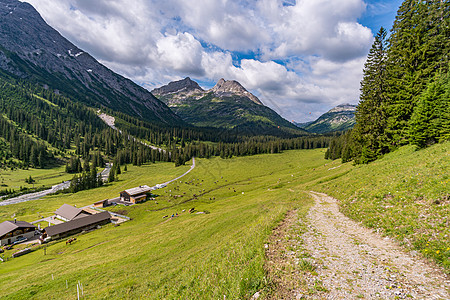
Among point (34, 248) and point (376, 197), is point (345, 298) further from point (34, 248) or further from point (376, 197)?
point (34, 248)

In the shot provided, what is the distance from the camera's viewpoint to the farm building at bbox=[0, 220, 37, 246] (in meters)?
56.0

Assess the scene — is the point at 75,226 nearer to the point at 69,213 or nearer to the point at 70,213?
the point at 70,213

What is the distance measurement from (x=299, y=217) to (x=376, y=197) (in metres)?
8.26

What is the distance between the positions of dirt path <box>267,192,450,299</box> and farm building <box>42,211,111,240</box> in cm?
7074

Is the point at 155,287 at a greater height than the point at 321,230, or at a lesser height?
lesser

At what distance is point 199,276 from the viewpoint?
41.2 feet

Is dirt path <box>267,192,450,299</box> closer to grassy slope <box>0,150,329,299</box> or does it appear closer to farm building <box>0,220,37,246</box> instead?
grassy slope <box>0,150,329,299</box>

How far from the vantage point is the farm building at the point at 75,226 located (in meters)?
57.0

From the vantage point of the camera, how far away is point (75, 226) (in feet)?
200

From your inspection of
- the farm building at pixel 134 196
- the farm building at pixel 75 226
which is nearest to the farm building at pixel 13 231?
the farm building at pixel 75 226

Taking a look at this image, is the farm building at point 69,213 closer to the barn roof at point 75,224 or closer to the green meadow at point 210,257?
the barn roof at point 75,224

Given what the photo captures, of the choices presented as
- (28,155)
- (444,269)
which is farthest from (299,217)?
(28,155)

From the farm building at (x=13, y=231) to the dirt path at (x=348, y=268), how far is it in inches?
3233

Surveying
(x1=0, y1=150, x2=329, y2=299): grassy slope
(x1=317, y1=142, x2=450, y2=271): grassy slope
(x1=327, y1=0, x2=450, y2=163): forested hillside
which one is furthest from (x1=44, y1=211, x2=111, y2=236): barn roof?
(x1=327, y1=0, x2=450, y2=163): forested hillside
